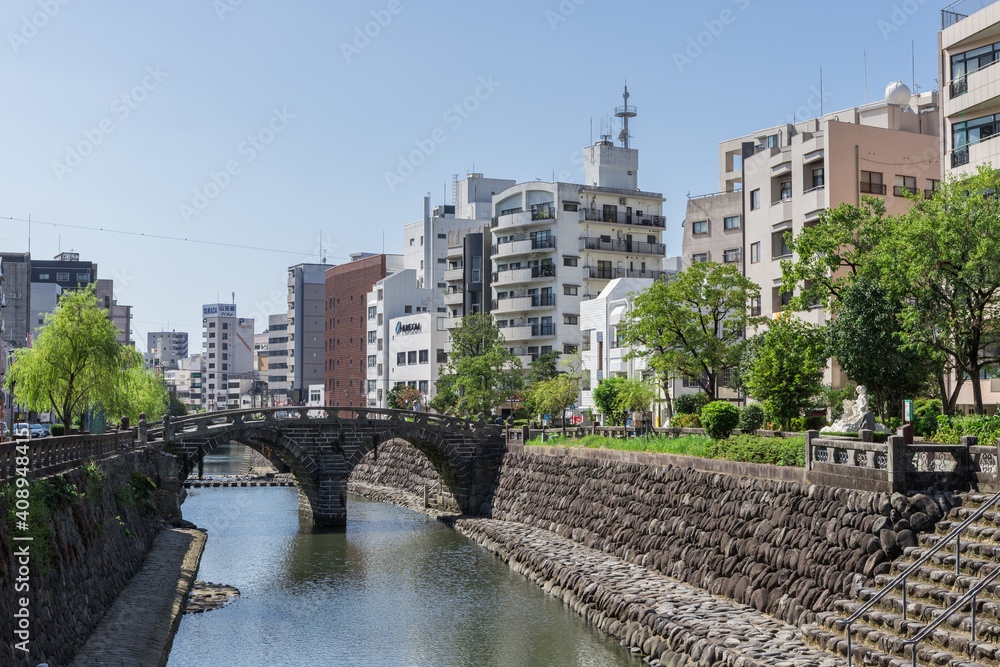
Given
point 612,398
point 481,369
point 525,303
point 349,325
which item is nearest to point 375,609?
point 612,398

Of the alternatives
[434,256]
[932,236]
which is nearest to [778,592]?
[932,236]

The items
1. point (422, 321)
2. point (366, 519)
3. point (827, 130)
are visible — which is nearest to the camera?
point (827, 130)

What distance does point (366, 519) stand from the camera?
5153 cm

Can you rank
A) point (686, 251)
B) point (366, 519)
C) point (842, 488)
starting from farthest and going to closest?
point (686, 251) → point (366, 519) → point (842, 488)

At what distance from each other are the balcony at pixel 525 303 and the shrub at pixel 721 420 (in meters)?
43.8

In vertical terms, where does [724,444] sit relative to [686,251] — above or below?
below

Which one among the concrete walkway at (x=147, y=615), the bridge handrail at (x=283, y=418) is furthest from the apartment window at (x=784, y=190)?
the concrete walkway at (x=147, y=615)

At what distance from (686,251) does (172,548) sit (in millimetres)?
41716

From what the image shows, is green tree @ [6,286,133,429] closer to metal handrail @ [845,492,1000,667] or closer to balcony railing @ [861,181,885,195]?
balcony railing @ [861,181,885,195]

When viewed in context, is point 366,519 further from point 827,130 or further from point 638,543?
point 827,130

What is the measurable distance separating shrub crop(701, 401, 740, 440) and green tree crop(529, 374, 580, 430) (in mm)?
28973

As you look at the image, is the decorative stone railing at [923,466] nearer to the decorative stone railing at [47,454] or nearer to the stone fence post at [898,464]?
the stone fence post at [898,464]

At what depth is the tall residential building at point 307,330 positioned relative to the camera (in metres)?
134

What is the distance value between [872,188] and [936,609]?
97.7ft
